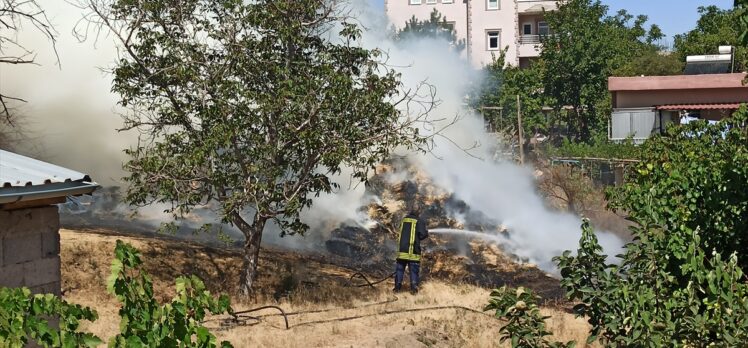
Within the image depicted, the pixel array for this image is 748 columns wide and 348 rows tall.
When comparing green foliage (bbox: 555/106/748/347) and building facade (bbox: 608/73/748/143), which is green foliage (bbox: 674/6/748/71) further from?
green foliage (bbox: 555/106/748/347)

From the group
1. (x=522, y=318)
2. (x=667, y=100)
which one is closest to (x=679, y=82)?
(x=667, y=100)

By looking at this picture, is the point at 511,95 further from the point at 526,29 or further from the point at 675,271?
the point at 675,271

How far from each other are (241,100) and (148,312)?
7970 millimetres

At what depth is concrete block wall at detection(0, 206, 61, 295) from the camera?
8.05 metres

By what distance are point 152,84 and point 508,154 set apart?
69.3ft

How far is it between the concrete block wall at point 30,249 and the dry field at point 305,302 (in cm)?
199

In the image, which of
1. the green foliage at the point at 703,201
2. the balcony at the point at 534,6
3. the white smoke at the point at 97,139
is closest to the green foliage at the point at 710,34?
the balcony at the point at 534,6

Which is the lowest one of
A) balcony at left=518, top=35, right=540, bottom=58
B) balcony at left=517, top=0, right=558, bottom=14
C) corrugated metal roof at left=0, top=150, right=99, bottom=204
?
corrugated metal roof at left=0, top=150, right=99, bottom=204

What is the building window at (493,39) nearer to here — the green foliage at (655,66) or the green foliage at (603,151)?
the green foliage at (655,66)

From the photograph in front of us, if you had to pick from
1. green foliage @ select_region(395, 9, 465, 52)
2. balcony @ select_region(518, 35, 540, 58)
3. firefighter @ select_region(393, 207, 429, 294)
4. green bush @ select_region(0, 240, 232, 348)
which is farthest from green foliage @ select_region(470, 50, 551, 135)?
green bush @ select_region(0, 240, 232, 348)

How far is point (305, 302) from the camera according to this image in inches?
518

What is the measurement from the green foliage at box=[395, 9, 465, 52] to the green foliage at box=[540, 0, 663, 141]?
18.0 ft

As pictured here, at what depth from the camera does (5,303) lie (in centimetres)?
462

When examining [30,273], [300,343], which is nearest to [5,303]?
[30,273]
